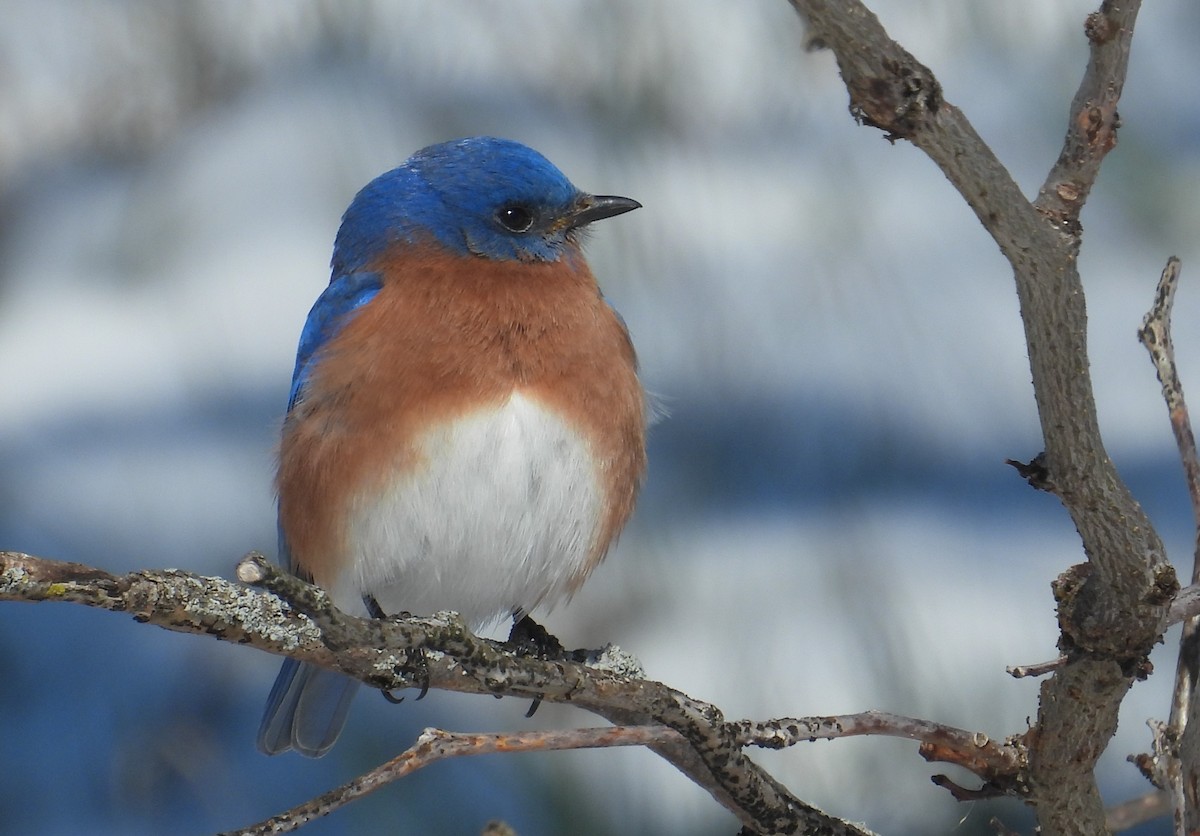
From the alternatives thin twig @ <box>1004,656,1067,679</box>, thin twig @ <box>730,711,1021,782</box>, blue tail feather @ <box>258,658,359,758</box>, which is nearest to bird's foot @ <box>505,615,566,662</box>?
blue tail feather @ <box>258,658,359,758</box>

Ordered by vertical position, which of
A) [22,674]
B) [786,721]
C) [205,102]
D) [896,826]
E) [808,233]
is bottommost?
Answer: [786,721]

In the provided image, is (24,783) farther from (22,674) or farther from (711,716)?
(711,716)

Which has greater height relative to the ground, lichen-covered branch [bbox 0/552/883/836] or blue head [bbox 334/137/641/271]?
blue head [bbox 334/137/641/271]

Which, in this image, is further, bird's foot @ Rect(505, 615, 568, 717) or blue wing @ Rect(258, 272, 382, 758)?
blue wing @ Rect(258, 272, 382, 758)

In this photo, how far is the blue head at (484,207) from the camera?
3043 mm

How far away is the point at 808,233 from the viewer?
4258 millimetres

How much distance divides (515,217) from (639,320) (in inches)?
43.5

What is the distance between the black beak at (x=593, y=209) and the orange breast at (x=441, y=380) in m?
0.14

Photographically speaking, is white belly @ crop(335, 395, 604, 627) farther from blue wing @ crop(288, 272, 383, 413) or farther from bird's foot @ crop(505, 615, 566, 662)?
blue wing @ crop(288, 272, 383, 413)

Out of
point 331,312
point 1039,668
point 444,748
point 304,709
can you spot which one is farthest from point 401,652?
point 304,709

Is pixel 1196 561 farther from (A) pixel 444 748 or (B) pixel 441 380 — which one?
(B) pixel 441 380

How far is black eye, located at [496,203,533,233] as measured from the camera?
306cm

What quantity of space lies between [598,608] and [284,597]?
2.61m

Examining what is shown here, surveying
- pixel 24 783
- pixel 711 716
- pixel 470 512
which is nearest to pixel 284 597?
pixel 711 716
